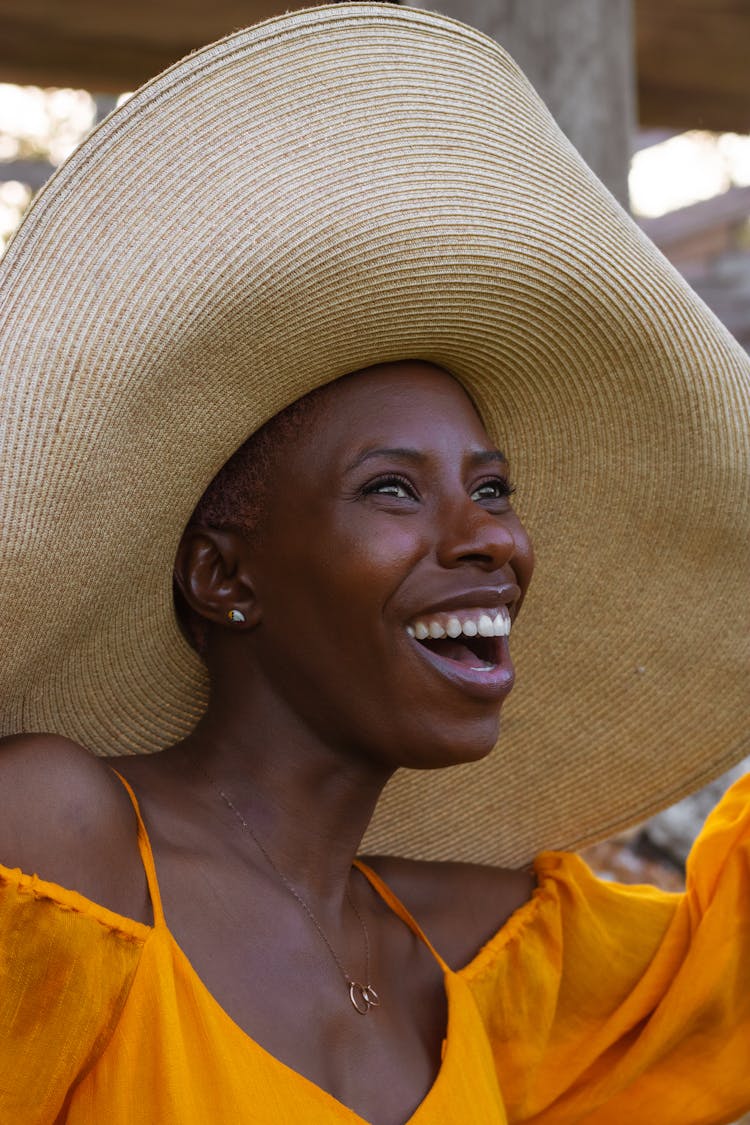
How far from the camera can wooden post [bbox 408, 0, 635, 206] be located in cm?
288

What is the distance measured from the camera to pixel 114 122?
1.57 meters

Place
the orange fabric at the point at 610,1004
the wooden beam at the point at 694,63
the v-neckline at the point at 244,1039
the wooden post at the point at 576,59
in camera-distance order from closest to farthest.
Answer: the v-neckline at the point at 244,1039
the orange fabric at the point at 610,1004
the wooden post at the point at 576,59
the wooden beam at the point at 694,63

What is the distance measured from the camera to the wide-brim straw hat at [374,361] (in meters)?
1.58

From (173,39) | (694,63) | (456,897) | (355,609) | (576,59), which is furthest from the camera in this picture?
(694,63)

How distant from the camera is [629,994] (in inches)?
90.2

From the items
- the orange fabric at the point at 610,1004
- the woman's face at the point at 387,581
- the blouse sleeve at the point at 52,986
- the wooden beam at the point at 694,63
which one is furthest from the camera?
the wooden beam at the point at 694,63

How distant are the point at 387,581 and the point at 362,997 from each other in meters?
0.62

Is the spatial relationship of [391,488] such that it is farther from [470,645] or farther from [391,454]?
[470,645]

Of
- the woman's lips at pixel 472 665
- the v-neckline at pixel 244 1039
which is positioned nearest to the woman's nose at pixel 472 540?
the woman's lips at pixel 472 665

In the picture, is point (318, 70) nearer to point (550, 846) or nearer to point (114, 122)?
point (114, 122)

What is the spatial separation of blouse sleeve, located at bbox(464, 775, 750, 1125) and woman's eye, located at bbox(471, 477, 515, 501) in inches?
27.6

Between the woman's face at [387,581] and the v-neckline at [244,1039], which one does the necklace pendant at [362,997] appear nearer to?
the v-neckline at [244,1039]

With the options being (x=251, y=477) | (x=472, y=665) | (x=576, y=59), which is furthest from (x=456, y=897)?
(x=576, y=59)

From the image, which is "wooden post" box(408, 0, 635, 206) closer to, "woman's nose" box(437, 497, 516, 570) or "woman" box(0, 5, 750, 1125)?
"woman" box(0, 5, 750, 1125)
